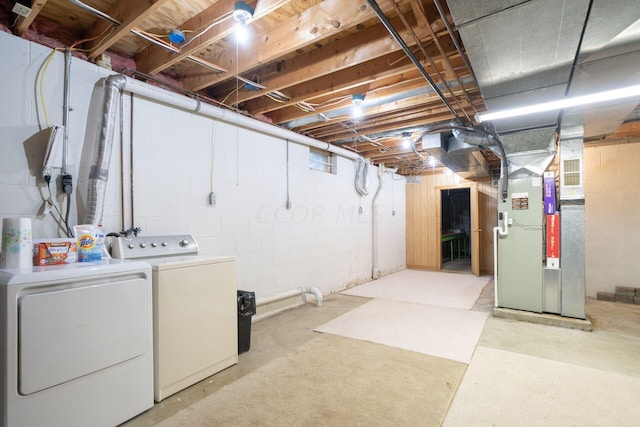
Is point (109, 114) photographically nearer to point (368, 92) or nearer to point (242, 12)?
point (242, 12)

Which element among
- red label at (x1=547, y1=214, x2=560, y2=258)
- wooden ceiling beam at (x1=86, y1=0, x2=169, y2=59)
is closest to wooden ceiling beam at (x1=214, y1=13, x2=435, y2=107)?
wooden ceiling beam at (x1=86, y1=0, x2=169, y2=59)

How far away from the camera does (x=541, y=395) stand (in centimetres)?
203

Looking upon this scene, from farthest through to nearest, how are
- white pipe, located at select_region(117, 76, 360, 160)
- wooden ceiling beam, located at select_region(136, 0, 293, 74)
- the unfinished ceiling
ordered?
white pipe, located at select_region(117, 76, 360, 160) → wooden ceiling beam, located at select_region(136, 0, 293, 74) → the unfinished ceiling

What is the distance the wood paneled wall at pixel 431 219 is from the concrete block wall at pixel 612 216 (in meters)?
2.20

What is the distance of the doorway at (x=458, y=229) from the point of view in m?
6.54

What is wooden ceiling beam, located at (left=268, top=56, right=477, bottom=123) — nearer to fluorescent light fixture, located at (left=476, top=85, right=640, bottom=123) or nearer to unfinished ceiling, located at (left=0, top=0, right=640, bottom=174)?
unfinished ceiling, located at (left=0, top=0, right=640, bottom=174)

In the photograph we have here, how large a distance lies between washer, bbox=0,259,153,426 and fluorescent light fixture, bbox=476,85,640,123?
3.08m

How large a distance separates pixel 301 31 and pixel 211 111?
1314 mm

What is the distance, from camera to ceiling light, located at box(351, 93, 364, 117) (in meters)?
3.07

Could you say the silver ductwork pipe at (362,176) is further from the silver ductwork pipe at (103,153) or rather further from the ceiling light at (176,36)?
the silver ductwork pipe at (103,153)

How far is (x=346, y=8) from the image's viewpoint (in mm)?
1921

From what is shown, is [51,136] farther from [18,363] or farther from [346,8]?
[346,8]

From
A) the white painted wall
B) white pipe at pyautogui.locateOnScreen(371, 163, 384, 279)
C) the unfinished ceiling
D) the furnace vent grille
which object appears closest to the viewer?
the unfinished ceiling

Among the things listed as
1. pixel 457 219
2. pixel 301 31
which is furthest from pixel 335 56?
pixel 457 219
